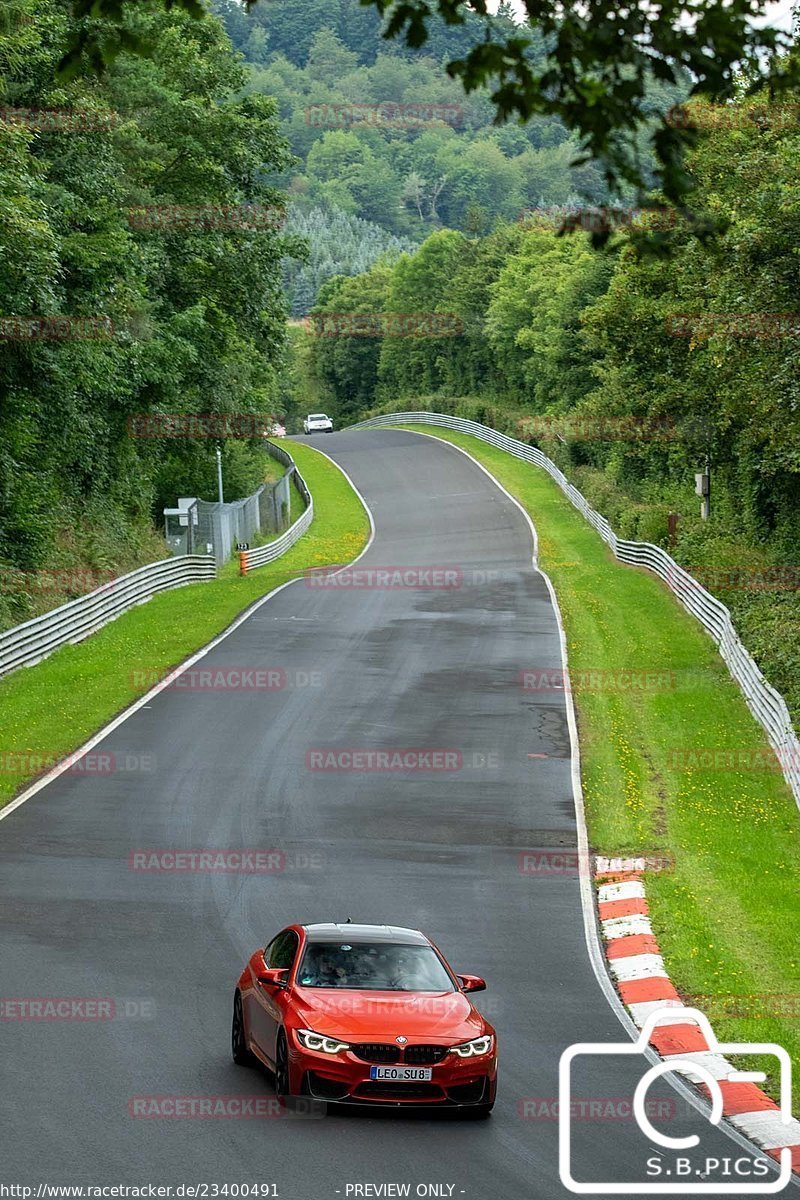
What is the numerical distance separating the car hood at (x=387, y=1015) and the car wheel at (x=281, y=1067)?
0.71 ft

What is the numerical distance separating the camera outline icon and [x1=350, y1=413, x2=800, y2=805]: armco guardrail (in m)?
10.7

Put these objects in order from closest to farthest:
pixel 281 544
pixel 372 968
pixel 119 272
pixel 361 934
→ pixel 372 968, pixel 361 934, pixel 119 272, pixel 281 544

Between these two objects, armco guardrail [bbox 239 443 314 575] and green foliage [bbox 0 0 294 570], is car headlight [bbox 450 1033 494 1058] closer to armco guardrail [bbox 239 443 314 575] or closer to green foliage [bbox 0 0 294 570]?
green foliage [bbox 0 0 294 570]

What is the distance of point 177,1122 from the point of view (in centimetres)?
1079

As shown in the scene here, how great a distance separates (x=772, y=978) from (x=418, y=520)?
5392cm

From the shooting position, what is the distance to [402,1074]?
1109 cm

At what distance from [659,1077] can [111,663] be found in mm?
24114

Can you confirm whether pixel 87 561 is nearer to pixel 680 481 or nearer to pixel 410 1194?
pixel 680 481

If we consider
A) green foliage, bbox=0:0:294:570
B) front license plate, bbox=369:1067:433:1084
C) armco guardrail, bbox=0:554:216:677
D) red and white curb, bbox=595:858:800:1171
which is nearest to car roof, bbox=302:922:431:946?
front license plate, bbox=369:1067:433:1084

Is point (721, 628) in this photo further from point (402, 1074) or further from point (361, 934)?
point (402, 1074)

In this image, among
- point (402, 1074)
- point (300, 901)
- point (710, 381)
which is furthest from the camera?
point (710, 381)

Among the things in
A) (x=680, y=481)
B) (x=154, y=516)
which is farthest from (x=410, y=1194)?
(x=680, y=481)

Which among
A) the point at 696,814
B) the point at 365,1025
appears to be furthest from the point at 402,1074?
the point at 696,814

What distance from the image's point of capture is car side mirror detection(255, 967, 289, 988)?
12.0 meters
